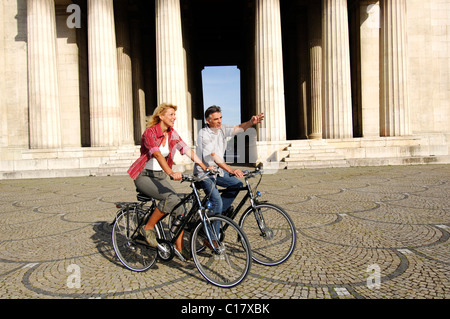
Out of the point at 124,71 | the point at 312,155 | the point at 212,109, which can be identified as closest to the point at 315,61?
the point at 312,155

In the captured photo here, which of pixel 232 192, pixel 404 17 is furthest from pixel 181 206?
pixel 404 17

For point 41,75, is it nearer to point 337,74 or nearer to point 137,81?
point 137,81

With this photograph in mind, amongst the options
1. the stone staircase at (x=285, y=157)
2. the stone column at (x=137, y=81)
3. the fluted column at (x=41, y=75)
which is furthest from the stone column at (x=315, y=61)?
the fluted column at (x=41, y=75)

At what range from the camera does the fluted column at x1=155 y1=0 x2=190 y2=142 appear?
17328 mm

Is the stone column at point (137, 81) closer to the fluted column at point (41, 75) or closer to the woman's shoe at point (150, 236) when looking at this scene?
the fluted column at point (41, 75)

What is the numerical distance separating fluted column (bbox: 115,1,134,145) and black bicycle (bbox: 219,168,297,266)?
20.3 metres

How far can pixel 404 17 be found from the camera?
18062 millimetres

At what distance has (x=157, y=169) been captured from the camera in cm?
359

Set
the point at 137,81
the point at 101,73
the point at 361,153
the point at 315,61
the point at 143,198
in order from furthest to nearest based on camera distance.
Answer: the point at 137,81 < the point at 315,61 < the point at 101,73 < the point at 361,153 < the point at 143,198

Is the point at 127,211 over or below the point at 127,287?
over

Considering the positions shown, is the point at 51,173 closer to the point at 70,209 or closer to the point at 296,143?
the point at 70,209

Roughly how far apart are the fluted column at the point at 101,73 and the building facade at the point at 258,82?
0.18 feet

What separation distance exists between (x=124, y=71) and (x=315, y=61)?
14009 mm

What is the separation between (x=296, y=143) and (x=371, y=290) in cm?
1427
